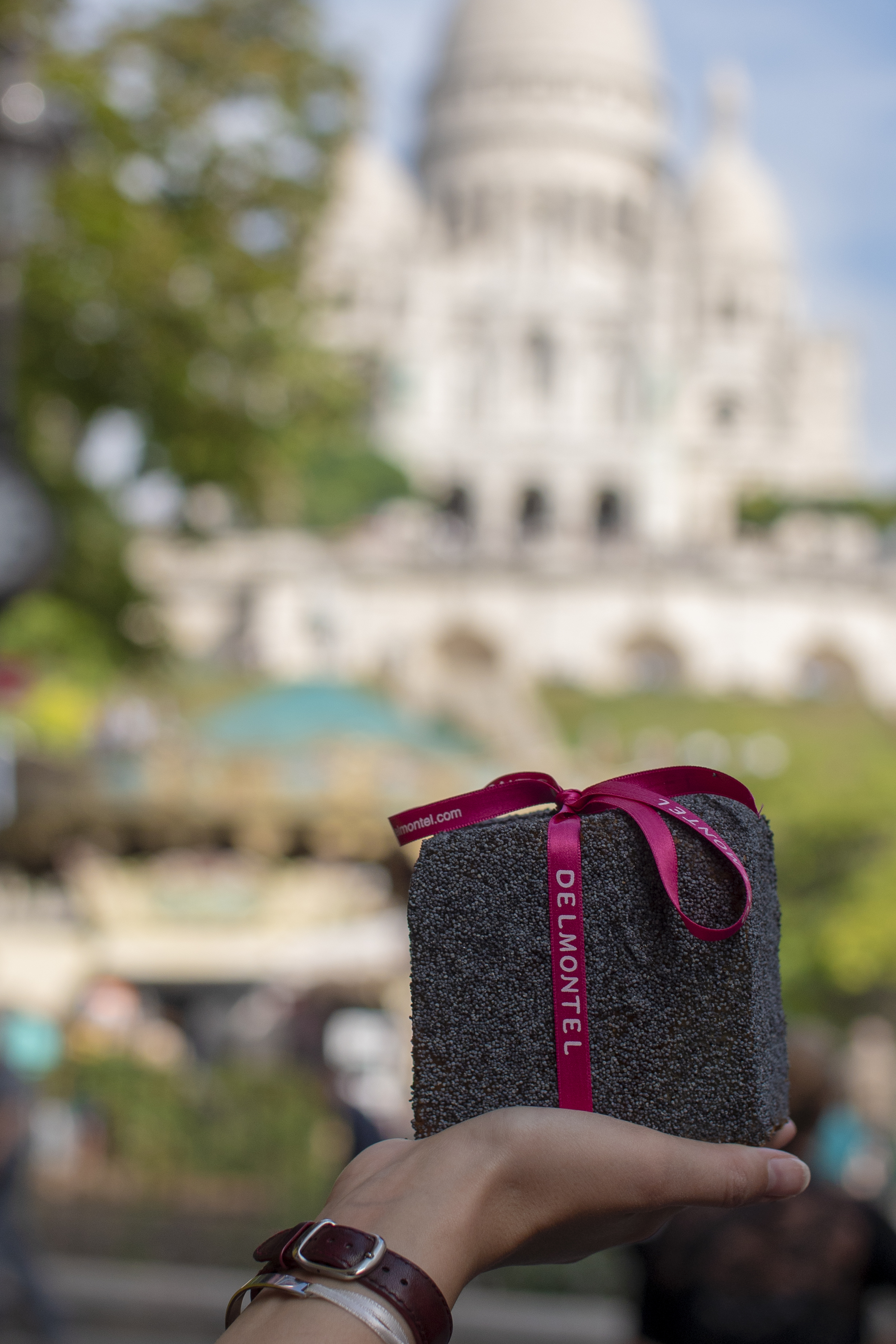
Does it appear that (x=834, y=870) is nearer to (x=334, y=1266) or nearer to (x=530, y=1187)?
(x=530, y=1187)

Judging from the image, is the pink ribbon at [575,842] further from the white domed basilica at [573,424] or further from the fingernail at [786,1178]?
the white domed basilica at [573,424]

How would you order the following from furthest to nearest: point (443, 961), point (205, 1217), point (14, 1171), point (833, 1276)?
1. point (205, 1217)
2. point (14, 1171)
3. point (833, 1276)
4. point (443, 961)

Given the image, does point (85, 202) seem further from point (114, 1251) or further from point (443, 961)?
point (443, 961)

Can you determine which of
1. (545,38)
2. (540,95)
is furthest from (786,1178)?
(545,38)

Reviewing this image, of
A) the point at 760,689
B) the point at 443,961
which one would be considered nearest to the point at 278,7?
the point at 443,961

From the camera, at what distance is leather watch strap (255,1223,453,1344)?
1.45 meters

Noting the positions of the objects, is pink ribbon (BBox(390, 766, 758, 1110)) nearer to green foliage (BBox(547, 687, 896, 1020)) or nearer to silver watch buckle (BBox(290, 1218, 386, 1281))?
silver watch buckle (BBox(290, 1218, 386, 1281))

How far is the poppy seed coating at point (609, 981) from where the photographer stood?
63.8 inches

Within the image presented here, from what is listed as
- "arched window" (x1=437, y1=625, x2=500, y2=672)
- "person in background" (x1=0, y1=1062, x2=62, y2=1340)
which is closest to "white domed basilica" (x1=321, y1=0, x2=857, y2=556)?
"arched window" (x1=437, y1=625, x2=500, y2=672)

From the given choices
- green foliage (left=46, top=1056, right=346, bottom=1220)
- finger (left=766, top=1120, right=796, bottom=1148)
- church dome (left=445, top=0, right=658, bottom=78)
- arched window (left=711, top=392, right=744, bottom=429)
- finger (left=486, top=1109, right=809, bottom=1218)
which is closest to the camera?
finger (left=486, top=1109, right=809, bottom=1218)

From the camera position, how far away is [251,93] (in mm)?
11820

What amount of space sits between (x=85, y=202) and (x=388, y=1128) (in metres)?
6.15

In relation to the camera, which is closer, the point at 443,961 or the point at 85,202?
the point at 443,961

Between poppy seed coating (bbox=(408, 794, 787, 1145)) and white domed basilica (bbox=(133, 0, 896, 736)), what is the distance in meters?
31.2
